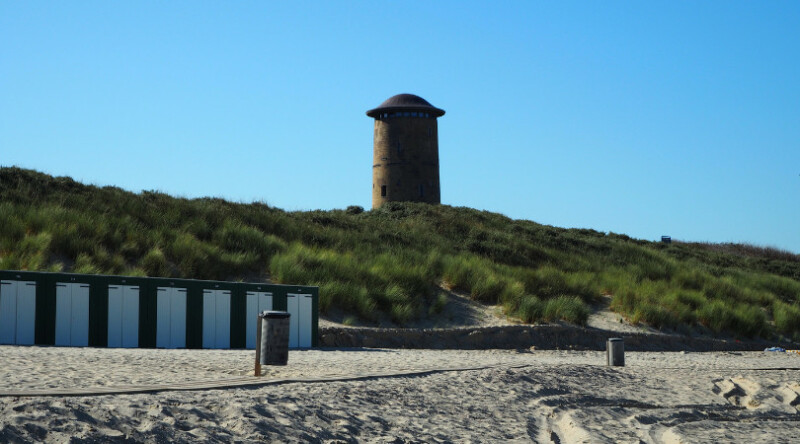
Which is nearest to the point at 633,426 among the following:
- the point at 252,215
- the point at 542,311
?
the point at 542,311

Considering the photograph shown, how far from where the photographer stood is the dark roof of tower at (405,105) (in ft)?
168

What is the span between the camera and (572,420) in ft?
36.8

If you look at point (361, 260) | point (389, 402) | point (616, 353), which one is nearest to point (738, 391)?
point (616, 353)

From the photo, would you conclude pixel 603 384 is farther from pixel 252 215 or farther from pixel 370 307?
pixel 252 215

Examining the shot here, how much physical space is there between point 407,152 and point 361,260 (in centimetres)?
2485

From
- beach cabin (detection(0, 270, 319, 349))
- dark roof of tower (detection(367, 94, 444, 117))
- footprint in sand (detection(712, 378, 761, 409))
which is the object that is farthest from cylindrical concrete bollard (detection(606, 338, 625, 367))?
dark roof of tower (detection(367, 94, 444, 117))

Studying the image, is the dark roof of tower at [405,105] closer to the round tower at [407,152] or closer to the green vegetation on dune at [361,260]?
the round tower at [407,152]

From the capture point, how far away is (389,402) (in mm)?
10281

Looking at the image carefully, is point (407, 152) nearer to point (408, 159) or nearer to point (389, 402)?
point (408, 159)

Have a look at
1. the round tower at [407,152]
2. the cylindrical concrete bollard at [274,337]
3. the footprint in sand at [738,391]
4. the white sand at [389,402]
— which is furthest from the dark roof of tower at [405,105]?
the cylindrical concrete bollard at [274,337]

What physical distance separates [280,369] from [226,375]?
1.18 metres

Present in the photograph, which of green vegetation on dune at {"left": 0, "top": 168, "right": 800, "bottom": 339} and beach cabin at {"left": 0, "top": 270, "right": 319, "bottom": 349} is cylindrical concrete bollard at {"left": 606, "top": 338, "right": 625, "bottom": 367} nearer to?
beach cabin at {"left": 0, "top": 270, "right": 319, "bottom": 349}

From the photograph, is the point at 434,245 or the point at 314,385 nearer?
the point at 314,385

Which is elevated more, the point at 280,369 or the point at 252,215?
the point at 252,215
